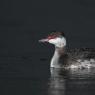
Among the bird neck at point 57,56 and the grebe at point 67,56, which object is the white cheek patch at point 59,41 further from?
the bird neck at point 57,56

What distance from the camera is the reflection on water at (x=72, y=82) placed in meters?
26.6

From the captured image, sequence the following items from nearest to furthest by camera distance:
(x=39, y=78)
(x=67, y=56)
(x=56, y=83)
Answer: (x=56, y=83) < (x=39, y=78) < (x=67, y=56)

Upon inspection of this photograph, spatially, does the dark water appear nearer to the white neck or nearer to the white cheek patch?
the white neck

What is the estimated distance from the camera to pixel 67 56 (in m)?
32.3

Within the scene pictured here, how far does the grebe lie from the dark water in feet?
1.16

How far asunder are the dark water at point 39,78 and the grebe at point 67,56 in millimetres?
354

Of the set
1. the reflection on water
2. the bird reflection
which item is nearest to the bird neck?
the reflection on water

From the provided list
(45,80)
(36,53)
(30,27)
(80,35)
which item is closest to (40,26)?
(30,27)

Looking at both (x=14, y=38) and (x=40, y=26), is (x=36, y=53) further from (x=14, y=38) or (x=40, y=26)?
(x=40, y=26)

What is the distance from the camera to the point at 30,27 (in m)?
39.3

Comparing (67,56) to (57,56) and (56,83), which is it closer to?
(57,56)

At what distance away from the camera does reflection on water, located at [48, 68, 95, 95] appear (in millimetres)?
26573

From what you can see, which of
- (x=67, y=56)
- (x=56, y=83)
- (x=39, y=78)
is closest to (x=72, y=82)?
(x=56, y=83)

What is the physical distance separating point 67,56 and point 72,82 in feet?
13.9
